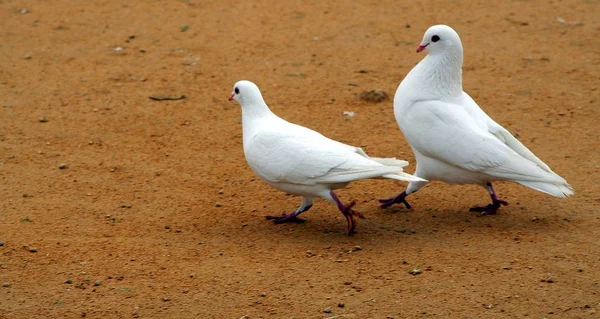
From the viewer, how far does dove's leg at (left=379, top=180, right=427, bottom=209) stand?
A: 596cm

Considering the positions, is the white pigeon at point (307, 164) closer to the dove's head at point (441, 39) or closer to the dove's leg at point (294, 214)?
the dove's leg at point (294, 214)

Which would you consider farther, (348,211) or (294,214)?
(294,214)

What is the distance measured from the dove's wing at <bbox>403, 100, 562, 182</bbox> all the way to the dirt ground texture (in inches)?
16.1

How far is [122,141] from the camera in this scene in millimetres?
7270

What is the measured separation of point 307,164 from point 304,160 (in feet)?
0.12

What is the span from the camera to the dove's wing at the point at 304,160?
17.8 ft

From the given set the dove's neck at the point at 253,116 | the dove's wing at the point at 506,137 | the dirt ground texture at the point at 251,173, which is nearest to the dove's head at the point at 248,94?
the dove's neck at the point at 253,116

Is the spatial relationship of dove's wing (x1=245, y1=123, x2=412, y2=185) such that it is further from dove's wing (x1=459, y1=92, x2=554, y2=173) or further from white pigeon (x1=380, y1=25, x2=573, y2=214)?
dove's wing (x1=459, y1=92, x2=554, y2=173)

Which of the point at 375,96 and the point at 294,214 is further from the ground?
the point at 375,96

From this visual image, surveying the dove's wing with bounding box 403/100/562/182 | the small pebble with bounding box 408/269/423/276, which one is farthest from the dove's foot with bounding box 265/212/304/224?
the small pebble with bounding box 408/269/423/276

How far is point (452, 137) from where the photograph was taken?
5.71 m

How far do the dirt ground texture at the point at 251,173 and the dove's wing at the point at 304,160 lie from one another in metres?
0.45

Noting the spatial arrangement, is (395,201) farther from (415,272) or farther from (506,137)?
(415,272)

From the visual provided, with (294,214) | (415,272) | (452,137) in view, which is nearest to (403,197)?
(452,137)
